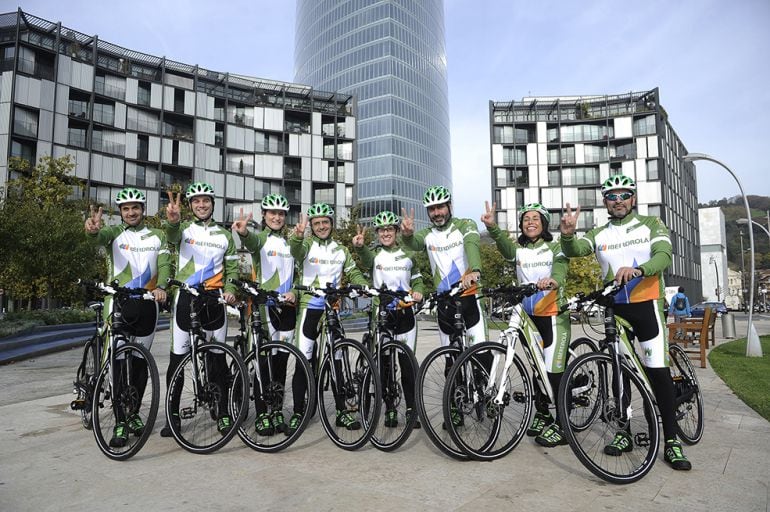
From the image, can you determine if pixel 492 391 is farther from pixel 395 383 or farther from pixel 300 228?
pixel 300 228

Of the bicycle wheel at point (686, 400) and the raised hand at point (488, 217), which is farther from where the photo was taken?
the raised hand at point (488, 217)

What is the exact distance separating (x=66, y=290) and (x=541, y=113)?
6161cm

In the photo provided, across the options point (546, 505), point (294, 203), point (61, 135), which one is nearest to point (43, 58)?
point (61, 135)

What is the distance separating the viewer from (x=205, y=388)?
4984mm

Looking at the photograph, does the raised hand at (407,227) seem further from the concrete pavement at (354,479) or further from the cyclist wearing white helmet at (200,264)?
the concrete pavement at (354,479)

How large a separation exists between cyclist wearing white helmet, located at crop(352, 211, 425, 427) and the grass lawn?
425cm

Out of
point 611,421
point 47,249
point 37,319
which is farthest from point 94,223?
point 47,249

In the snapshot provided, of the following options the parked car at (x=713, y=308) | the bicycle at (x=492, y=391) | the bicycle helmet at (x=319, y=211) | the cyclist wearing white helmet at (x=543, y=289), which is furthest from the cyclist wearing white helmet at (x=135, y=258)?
the parked car at (x=713, y=308)

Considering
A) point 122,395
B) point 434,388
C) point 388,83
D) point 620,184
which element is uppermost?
point 388,83

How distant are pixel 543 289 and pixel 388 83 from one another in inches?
3335

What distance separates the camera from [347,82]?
3516 inches

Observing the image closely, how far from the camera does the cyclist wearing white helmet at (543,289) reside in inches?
199

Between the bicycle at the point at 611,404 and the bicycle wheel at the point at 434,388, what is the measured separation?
1.02 meters

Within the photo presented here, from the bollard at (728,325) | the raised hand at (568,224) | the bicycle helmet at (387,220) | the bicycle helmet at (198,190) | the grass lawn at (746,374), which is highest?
the bicycle helmet at (198,190)
